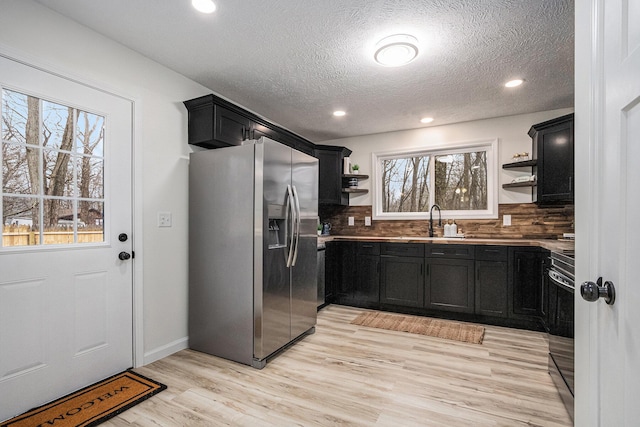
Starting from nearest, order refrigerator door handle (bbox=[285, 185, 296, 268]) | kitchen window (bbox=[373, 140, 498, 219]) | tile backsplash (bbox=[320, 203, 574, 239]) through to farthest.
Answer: refrigerator door handle (bbox=[285, 185, 296, 268]) → tile backsplash (bbox=[320, 203, 574, 239]) → kitchen window (bbox=[373, 140, 498, 219])

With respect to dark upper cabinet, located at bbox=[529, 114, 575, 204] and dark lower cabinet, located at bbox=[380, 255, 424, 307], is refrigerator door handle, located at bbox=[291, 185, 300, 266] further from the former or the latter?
dark upper cabinet, located at bbox=[529, 114, 575, 204]

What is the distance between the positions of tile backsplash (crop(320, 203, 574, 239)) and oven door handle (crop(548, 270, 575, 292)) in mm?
1934

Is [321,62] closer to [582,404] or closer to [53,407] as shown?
[582,404]

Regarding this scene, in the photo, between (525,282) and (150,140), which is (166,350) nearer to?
(150,140)

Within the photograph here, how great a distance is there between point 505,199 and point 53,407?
15.5 ft

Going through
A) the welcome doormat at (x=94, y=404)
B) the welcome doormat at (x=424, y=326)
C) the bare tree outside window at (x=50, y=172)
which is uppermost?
the bare tree outside window at (x=50, y=172)

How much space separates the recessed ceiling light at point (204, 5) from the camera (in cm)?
188

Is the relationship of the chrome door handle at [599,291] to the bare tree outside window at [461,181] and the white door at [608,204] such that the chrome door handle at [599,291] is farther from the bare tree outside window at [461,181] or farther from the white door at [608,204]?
the bare tree outside window at [461,181]

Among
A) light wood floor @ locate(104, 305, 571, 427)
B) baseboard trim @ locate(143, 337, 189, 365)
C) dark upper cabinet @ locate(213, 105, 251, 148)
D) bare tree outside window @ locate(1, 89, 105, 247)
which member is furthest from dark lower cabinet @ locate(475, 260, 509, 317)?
bare tree outside window @ locate(1, 89, 105, 247)

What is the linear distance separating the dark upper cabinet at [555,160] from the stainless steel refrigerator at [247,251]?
2643 millimetres

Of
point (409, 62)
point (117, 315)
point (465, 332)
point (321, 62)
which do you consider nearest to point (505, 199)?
point (465, 332)

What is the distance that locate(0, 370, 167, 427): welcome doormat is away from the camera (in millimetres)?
1754

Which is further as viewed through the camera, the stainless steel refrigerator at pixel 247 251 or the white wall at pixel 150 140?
the stainless steel refrigerator at pixel 247 251

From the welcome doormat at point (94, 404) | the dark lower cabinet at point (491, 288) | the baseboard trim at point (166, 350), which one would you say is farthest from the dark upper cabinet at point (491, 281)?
the welcome doormat at point (94, 404)
